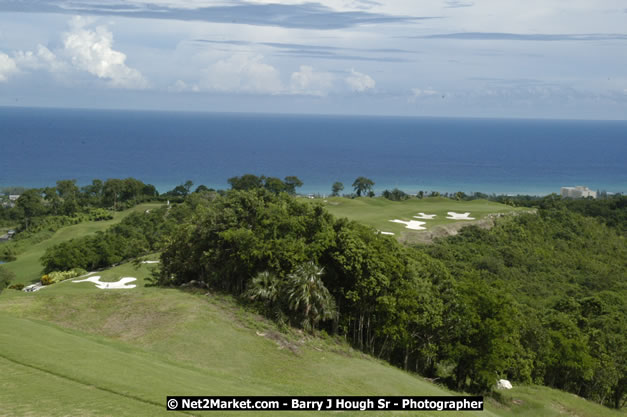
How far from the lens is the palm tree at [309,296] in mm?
26234

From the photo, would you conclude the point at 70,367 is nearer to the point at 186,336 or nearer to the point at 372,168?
the point at 186,336

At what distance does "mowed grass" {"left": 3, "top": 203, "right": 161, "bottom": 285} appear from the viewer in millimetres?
55062

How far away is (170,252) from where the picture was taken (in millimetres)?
34625

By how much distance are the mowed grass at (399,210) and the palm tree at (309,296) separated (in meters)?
29.3

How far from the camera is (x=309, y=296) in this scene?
2631cm

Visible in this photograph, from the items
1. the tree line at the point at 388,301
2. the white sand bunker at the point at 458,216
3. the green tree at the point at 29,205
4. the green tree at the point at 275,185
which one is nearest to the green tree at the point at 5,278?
the tree line at the point at 388,301

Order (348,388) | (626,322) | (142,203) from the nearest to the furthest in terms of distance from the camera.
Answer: (348,388) < (626,322) < (142,203)

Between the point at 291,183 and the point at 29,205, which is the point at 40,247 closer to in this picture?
the point at 29,205

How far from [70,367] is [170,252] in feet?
64.2

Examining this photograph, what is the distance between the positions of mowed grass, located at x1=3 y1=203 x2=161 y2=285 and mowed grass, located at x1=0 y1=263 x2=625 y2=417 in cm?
3248

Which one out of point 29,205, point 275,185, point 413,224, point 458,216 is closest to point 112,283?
point 413,224

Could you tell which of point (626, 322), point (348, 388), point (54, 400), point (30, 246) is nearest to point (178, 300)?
point (348, 388)

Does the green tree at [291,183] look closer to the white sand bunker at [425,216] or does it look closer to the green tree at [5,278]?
the white sand bunker at [425,216]

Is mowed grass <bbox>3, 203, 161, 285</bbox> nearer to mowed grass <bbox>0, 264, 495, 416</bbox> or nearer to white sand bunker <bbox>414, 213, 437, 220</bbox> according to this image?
mowed grass <bbox>0, 264, 495, 416</bbox>
